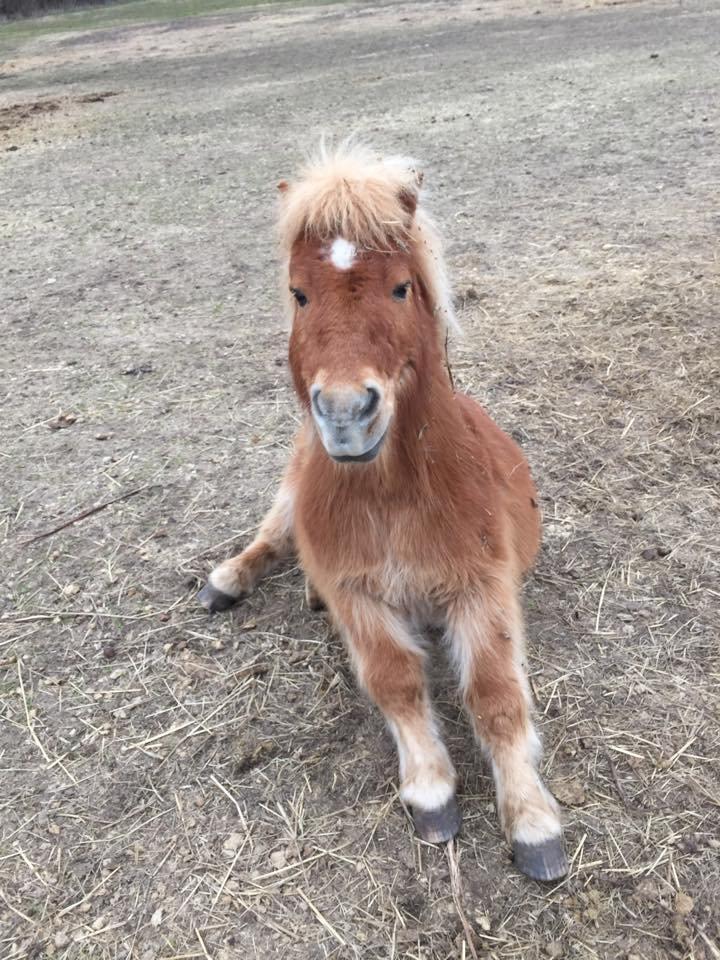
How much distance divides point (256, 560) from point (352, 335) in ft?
5.09

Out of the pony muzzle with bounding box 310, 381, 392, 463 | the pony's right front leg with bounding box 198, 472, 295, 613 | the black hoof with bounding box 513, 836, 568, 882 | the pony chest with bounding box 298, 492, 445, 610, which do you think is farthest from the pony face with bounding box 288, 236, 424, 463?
the black hoof with bounding box 513, 836, 568, 882

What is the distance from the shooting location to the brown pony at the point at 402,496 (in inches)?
83.8

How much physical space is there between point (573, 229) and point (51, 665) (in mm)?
5549

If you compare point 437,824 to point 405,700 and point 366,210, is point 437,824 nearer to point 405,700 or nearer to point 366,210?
point 405,700

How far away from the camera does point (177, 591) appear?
11.1ft

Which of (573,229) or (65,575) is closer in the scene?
(65,575)

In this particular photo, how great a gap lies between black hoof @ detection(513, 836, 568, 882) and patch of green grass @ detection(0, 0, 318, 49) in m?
32.1

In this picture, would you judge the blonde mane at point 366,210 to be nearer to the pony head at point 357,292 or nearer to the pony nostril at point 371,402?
the pony head at point 357,292

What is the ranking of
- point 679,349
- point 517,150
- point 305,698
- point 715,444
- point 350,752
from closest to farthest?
point 350,752
point 305,698
point 715,444
point 679,349
point 517,150

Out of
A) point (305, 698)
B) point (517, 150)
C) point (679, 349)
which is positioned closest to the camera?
point (305, 698)

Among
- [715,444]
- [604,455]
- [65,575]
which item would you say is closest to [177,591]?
[65,575]

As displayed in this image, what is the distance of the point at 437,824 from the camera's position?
227cm

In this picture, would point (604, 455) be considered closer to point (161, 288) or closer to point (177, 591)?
point (177, 591)

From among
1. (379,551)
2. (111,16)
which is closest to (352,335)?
(379,551)
